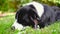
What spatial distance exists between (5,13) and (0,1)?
0.22 meters

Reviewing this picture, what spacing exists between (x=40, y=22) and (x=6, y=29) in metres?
0.38

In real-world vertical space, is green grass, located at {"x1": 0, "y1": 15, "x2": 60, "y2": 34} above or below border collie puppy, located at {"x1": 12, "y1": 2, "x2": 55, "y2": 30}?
below

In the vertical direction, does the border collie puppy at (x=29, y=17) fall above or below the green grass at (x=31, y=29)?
above

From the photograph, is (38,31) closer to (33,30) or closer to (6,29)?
(33,30)

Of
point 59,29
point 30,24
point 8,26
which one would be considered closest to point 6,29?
point 8,26

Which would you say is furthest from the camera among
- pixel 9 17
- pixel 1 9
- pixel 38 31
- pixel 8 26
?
pixel 1 9

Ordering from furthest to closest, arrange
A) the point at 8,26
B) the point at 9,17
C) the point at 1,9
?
the point at 1,9 < the point at 9,17 < the point at 8,26

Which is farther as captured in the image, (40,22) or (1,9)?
(1,9)

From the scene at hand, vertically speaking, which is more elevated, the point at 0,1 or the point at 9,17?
the point at 0,1

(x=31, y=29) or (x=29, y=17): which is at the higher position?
(x=29, y=17)

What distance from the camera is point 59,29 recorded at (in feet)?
6.75

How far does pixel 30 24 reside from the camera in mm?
2084

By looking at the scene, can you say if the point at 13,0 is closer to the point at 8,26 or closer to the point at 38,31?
the point at 8,26

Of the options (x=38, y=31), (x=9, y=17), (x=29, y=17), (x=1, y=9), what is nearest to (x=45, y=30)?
(x=38, y=31)
